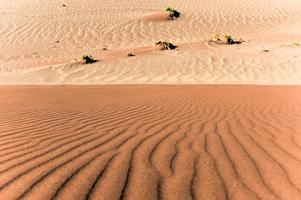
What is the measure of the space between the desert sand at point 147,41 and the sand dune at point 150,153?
24.8ft

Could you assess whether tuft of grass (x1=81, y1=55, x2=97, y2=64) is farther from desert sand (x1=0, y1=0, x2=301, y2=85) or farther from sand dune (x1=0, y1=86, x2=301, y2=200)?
sand dune (x1=0, y1=86, x2=301, y2=200)

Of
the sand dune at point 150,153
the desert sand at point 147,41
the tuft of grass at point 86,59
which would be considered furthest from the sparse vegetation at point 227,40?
the sand dune at point 150,153

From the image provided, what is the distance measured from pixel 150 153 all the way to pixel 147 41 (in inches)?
680

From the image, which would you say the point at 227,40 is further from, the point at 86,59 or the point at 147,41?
the point at 86,59

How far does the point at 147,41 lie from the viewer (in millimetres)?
20562

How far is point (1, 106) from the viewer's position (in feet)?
24.9

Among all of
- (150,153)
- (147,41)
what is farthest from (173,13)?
(150,153)

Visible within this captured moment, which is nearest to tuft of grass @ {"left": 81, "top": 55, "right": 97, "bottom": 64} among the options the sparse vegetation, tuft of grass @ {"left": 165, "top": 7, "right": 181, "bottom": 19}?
the sparse vegetation

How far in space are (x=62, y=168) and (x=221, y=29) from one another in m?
20.9

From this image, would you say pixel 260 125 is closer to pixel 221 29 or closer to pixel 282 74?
pixel 282 74

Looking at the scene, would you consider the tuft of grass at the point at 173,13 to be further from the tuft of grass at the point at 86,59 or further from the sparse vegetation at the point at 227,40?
the tuft of grass at the point at 86,59

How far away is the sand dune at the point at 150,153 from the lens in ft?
9.00

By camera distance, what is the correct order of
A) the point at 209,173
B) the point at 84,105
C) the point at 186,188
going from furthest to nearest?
the point at 84,105 < the point at 209,173 < the point at 186,188

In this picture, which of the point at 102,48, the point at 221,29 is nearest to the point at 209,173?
the point at 102,48
